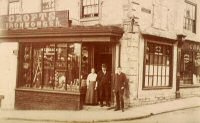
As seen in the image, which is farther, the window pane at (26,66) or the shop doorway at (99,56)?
the window pane at (26,66)

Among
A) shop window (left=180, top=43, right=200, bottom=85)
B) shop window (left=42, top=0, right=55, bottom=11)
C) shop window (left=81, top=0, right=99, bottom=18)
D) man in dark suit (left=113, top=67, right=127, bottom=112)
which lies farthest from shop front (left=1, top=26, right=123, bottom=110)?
shop window (left=180, top=43, right=200, bottom=85)

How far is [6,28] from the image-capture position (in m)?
10.9

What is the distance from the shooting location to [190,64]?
40.4 feet

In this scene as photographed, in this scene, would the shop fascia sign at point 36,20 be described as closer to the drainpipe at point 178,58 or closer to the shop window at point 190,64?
the drainpipe at point 178,58

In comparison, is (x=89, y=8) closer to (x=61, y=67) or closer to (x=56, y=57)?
(x=56, y=57)

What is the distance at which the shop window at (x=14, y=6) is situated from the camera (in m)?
12.0

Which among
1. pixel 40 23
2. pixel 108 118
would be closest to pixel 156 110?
pixel 108 118

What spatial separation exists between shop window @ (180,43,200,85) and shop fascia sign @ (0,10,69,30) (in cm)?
419

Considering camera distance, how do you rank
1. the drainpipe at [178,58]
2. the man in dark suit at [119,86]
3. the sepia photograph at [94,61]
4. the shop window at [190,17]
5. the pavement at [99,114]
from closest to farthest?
1. the pavement at [99,114]
2. the man in dark suit at [119,86]
3. the sepia photograph at [94,61]
4. the drainpipe at [178,58]
5. the shop window at [190,17]

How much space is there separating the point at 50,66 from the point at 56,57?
0.31 metres

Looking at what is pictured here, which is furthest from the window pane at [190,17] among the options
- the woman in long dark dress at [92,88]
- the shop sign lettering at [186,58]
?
the woman in long dark dress at [92,88]

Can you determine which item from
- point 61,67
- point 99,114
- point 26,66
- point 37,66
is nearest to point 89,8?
point 61,67

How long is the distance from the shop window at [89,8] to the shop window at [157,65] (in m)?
1.61

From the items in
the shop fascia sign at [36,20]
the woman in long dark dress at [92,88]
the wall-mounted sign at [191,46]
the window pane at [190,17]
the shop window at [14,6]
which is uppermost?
the shop window at [14,6]
